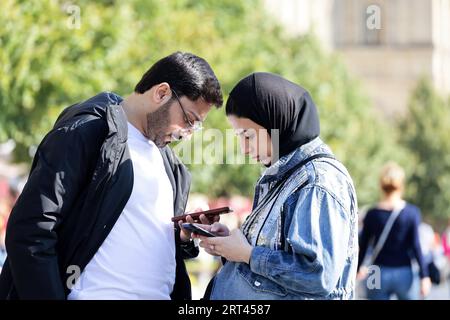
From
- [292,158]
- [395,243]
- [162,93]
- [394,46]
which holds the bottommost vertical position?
[394,46]

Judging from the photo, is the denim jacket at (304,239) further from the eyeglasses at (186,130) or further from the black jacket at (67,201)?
the black jacket at (67,201)

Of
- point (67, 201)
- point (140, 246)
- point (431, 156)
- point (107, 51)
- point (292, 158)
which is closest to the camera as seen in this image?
point (67, 201)

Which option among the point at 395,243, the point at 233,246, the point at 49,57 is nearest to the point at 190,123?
the point at 233,246

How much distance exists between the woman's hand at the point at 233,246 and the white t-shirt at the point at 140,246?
0.70ft

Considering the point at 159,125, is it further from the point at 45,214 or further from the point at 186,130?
the point at 45,214

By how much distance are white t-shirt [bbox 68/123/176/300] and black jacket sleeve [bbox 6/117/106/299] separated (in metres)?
0.18

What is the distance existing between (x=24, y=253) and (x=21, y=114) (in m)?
9.30

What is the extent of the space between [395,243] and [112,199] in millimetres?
4321

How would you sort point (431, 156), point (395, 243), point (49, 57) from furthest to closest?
point (431, 156), point (49, 57), point (395, 243)

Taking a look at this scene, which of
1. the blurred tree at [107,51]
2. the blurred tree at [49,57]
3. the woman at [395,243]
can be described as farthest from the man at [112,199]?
the blurred tree at [49,57]

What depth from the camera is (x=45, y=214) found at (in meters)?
3.75

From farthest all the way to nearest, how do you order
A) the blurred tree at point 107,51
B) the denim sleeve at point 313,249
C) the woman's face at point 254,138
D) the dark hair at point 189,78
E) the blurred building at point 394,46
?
the blurred building at point 394,46
the blurred tree at point 107,51
the dark hair at point 189,78
the woman's face at point 254,138
the denim sleeve at point 313,249

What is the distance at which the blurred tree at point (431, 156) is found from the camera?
43.5 meters

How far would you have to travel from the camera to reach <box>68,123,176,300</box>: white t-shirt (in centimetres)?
394
